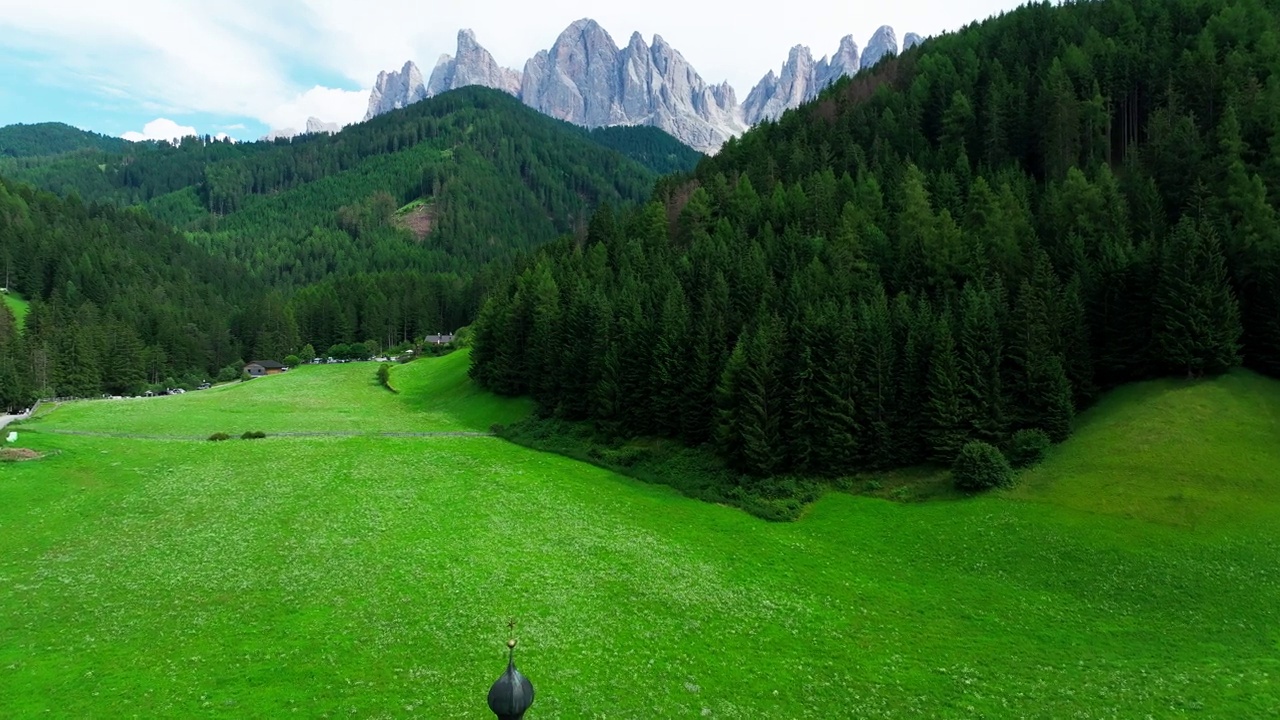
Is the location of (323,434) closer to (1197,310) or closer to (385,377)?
(385,377)

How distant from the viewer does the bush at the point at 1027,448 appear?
5225 centimetres

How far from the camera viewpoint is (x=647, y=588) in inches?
1533

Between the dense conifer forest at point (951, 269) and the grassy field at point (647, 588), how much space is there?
655cm

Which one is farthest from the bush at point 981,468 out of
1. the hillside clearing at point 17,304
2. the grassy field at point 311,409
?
the hillside clearing at point 17,304

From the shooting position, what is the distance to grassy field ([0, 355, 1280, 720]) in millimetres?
27859

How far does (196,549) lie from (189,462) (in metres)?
24.4

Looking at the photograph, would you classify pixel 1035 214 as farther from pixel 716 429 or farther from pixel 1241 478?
pixel 716 429

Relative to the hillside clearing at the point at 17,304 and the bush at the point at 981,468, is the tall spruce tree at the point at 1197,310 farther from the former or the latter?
the hillside clearing at the point at 17,304

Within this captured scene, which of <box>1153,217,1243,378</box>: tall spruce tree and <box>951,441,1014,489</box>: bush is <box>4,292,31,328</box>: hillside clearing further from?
<box>1153,217,1243,378</box>: tall spruce tree

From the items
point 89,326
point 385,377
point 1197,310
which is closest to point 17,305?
point 89,326

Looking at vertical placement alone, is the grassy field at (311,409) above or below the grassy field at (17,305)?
below

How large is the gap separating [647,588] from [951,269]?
2125 inches

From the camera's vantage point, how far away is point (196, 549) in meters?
42.2

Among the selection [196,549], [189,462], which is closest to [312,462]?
[189,462]
